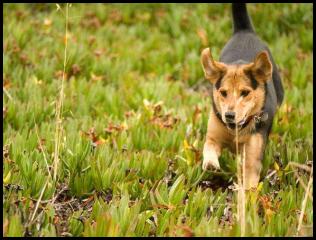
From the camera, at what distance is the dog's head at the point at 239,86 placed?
4.79 m

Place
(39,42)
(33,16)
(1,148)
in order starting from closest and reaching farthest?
(1,148) < (39,42) < (33,16)

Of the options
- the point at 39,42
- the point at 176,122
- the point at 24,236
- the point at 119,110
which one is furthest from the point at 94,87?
the point at 24,236

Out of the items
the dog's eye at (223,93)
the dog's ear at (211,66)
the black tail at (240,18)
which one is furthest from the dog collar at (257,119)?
the black tail at (240,18)

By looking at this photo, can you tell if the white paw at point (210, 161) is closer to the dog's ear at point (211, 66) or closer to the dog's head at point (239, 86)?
the dog's head at point (239, 86)

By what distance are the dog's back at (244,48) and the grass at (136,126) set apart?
51 cm

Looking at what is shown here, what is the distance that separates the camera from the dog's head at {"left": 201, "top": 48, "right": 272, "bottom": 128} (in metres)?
4.79

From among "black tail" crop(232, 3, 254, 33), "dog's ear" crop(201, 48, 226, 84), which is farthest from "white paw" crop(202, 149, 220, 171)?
"black tail" crop(232, 3, 254, 33)

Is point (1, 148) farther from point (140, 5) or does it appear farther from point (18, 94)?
point (140, 5)

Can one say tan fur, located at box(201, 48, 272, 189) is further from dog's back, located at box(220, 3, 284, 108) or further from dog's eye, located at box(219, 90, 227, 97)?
dog's back, located at box(220, 3, 284, 108)

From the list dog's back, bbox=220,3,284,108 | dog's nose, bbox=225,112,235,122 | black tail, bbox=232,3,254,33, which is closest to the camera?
dog's nose, bbox=225,112,235,122

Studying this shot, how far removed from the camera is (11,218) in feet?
12.0

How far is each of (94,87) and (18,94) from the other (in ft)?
2.98

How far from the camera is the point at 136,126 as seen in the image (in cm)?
603

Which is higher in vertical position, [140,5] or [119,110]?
[140,5]
